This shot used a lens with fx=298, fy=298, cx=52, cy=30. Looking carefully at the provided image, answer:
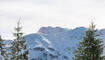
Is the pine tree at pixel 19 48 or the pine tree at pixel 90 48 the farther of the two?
the pine tree at pixel 19 48

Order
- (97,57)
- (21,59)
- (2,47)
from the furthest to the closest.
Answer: (2,47) → (21,59) → (97,57)

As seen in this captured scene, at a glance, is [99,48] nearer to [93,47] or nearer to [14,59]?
[93,47]

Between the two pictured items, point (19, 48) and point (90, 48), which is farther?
point (19, 48)

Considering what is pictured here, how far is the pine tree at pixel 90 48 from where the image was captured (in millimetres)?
30109

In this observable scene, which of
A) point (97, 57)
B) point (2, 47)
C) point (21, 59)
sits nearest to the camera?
point (97, 57)

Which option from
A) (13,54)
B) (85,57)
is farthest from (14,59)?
(85,57)

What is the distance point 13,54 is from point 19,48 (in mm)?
1226

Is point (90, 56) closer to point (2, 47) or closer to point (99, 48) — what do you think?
point (99, 48)

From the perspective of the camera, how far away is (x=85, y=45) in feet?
100

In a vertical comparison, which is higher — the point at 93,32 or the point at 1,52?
the point at 93,32

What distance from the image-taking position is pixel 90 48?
3030 cm

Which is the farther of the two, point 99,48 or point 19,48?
point 19,48

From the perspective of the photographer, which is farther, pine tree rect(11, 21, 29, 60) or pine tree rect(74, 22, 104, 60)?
pine tree rect(11, 21, 29, 60)

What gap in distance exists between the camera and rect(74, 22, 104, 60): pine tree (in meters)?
30.1
